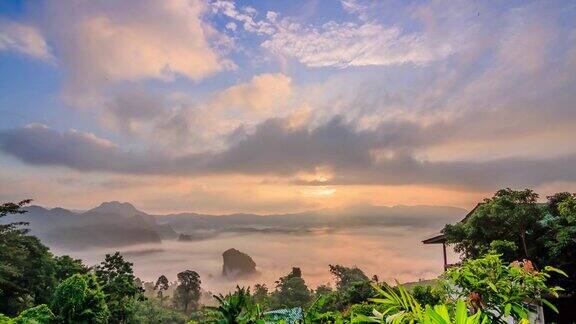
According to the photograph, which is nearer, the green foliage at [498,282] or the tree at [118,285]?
the green foliage at [498,282]

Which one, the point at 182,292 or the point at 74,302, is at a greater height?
the point at 74,302

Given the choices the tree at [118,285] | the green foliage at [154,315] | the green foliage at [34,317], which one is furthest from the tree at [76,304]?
the green foliage at [154,315]

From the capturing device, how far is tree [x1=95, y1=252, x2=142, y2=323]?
103ft

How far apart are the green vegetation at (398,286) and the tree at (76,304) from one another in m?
0.04

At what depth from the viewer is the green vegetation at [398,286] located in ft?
12.0

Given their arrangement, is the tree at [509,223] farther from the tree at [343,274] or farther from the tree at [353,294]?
the tree at [343,274]

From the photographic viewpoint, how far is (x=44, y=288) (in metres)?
31.2

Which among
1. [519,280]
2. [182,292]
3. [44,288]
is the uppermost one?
[519,280]

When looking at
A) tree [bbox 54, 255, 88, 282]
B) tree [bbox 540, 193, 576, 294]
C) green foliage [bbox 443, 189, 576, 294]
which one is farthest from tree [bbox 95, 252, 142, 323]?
tree [bbox 540, 193, 576, 294]

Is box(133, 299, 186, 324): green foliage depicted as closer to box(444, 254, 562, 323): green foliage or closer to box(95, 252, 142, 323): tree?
box(95, 252, 142, 323): tree

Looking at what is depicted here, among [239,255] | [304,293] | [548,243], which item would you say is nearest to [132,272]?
[304,293]

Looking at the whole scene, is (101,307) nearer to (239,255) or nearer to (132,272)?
(132,272)

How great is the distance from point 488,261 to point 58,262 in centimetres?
3365

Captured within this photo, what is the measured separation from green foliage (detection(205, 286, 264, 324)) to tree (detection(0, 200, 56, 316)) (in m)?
30.3
